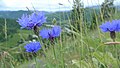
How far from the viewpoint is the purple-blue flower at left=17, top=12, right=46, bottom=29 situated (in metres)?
1.67

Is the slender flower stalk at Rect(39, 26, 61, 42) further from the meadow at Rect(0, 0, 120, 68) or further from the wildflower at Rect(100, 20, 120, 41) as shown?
the wildflower at Rect(100, 20, 120, 41)

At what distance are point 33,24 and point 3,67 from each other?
29.6 inches

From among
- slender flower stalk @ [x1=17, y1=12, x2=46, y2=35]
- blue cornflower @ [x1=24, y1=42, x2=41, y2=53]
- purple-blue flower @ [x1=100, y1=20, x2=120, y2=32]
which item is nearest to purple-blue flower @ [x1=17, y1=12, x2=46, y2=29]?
slender flower stalk @ [x1=17, y1=12, x2=46, y2=35]

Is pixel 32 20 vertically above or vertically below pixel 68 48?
above

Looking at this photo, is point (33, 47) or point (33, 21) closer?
point (33, 21)

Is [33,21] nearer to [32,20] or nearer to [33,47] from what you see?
[32,20]

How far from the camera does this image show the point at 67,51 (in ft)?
9.79

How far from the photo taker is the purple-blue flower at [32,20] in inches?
65.6

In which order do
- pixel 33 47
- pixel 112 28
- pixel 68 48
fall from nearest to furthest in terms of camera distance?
pixel 112 28
pixel 33 47
pixel 68 48

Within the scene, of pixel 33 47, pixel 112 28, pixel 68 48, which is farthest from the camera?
pixel 68 48

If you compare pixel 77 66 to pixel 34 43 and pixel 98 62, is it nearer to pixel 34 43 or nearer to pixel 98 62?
pixel 98 62

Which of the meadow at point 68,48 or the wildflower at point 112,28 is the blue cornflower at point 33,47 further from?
the wildflower at point 112,28

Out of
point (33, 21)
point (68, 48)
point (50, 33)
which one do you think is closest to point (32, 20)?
point (33, 21)

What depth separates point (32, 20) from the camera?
1.69 metres
